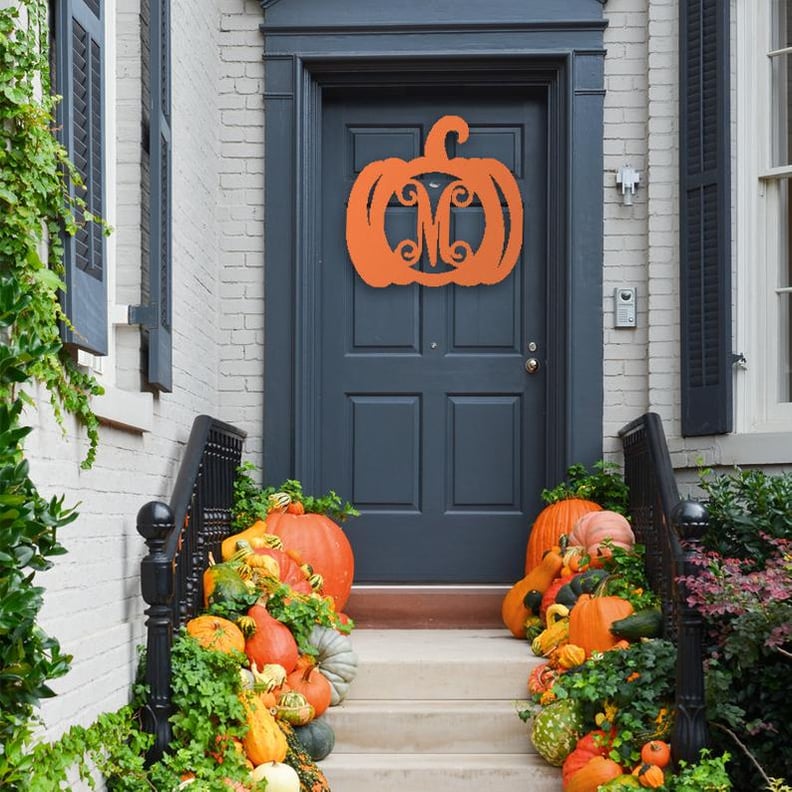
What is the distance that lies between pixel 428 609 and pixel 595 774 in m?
1.80

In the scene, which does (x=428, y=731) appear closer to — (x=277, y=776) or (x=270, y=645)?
(x=270, y=645)

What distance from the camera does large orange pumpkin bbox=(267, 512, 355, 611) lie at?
17.3ft

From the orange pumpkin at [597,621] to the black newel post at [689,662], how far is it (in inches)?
18.1

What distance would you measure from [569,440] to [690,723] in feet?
6.37

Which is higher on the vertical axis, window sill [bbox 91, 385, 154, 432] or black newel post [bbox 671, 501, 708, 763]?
window sill [bbox 91, 385, 154, 432]

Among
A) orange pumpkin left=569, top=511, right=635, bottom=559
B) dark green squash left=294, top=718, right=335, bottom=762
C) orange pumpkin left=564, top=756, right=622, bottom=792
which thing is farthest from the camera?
orange pumpkin left=569, top=511, right=635, bottom=559

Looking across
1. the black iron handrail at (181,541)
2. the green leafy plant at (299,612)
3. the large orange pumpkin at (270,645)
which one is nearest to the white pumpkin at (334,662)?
the green leafy plant at (299,612)

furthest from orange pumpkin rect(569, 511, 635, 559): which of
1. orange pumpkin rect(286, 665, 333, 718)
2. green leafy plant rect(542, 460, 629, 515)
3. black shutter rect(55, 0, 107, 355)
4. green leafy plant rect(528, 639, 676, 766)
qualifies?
black shutter rect(55, 0, 107, 355)

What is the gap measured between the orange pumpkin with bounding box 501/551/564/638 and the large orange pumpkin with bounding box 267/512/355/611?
69 cm

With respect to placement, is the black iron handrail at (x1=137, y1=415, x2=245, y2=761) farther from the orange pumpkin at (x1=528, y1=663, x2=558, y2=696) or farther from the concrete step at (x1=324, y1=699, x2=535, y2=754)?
the orange pumpkin at (x1=528, y1=663, x2=558, y2=696)

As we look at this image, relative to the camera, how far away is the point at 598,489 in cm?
554

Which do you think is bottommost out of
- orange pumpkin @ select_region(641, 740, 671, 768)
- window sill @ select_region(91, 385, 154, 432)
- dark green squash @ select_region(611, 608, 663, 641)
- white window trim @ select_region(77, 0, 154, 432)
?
orange pumpkin @ select_region(641, 740, 671, 768)

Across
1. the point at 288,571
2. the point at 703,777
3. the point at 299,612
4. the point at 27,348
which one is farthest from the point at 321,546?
the point at 27,348

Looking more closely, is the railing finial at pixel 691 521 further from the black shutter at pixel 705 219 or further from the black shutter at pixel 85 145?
the black shutter at pixel 85 145
